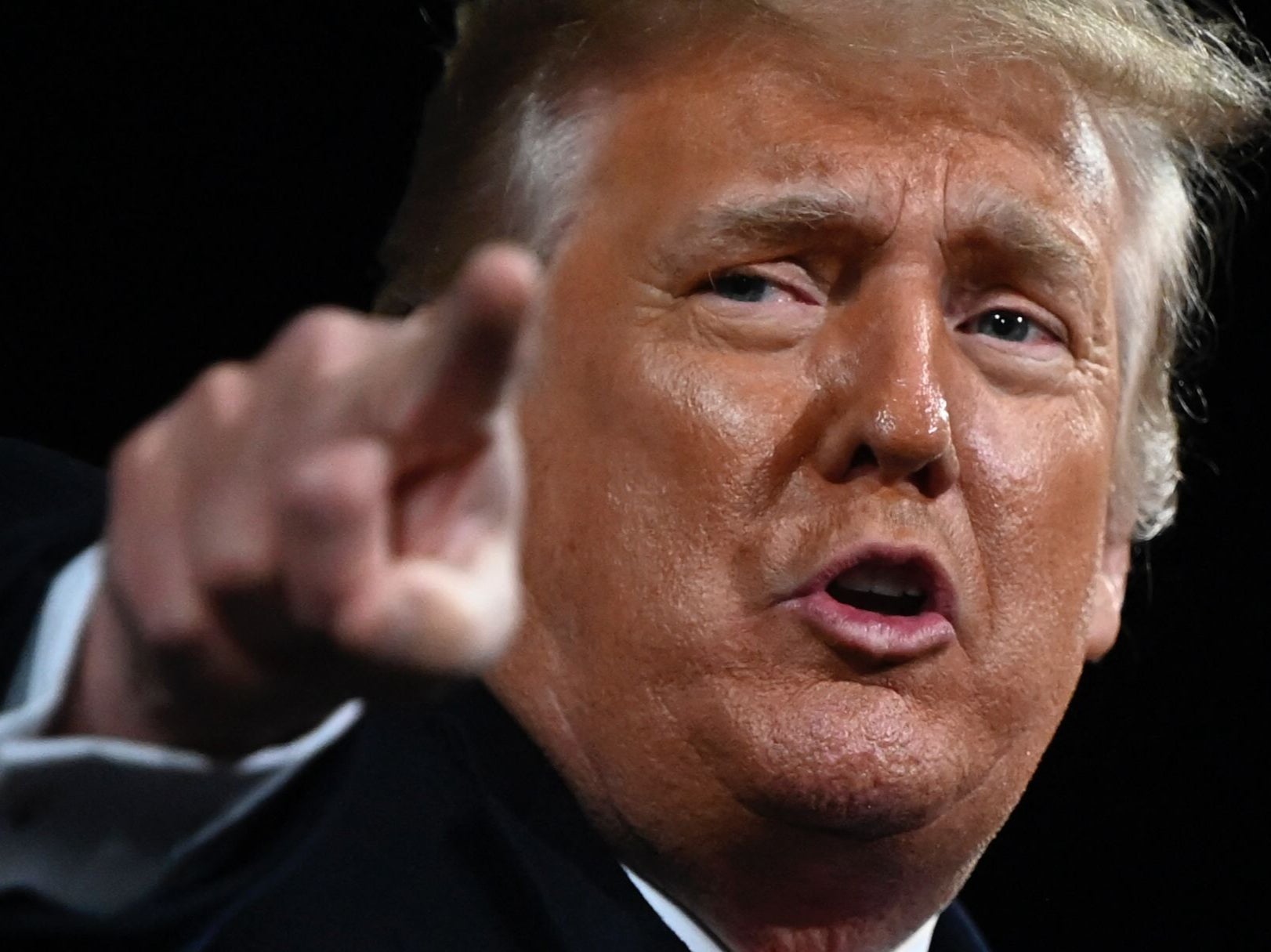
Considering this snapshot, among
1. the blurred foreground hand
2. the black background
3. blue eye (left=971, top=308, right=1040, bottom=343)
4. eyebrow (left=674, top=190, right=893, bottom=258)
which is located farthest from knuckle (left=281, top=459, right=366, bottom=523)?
the black background

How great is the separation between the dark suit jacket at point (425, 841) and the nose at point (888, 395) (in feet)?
1.09

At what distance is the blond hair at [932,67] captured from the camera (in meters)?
1.44

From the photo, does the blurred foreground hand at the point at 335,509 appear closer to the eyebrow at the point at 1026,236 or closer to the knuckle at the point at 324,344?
the knuckle at the point at 324,344

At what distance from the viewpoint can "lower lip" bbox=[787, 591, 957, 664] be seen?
1.27 m

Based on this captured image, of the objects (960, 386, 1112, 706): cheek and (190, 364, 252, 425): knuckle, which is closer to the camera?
(190, 364, 252, 425): knuckle

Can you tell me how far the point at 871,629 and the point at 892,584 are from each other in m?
0.05

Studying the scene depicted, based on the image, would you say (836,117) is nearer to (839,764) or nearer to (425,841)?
(839,764)

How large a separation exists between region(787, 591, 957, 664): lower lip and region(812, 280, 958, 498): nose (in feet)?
0.31

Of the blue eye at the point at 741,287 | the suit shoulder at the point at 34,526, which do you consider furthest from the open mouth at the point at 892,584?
the suit shoulder at the point at 34,526

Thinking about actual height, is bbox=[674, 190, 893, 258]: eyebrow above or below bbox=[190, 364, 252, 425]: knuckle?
below

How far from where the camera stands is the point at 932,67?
1409mm

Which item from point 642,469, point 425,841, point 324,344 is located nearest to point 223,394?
point 324,344

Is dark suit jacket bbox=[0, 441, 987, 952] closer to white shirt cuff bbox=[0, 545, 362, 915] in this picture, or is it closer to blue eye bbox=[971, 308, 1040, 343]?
white shirt cuff bbox=[0, 545, 362, 915]

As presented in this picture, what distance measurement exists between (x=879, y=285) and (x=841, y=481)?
0.17m
